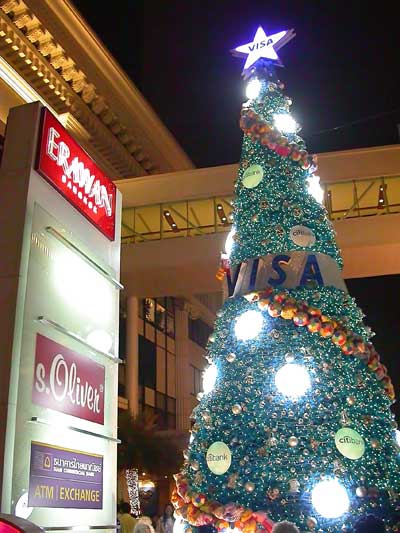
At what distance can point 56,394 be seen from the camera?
3.83 meters

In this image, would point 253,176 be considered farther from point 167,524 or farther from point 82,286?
point 167,524

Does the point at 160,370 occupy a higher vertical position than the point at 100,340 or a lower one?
higher

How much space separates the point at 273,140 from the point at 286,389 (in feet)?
7.92

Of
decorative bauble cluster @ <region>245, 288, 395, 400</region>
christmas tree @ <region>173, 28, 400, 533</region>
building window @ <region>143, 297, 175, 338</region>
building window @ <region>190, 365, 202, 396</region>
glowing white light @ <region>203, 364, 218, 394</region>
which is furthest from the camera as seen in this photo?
building window @ <region>190, 365, 202, 396</region>

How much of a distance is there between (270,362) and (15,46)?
64.5 ft

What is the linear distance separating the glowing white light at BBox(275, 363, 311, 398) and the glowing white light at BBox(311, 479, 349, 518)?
2.27ft

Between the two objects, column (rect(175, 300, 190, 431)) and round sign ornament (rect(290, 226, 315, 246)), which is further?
column (rect(175, 300, 190, 431))

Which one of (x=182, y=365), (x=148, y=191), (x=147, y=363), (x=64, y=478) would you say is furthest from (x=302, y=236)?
(x=182, y=365)

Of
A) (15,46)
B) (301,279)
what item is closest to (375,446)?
(301,279)

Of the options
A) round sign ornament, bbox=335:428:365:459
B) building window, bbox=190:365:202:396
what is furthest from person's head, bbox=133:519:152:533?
building window, bbox=190:365:202:396

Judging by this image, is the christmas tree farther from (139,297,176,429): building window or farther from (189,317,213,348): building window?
(189,317,213,348): building window

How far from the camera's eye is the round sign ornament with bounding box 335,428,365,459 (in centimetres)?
442

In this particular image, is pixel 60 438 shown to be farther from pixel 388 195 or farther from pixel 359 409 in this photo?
pixel 388 195

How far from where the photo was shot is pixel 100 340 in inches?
187
